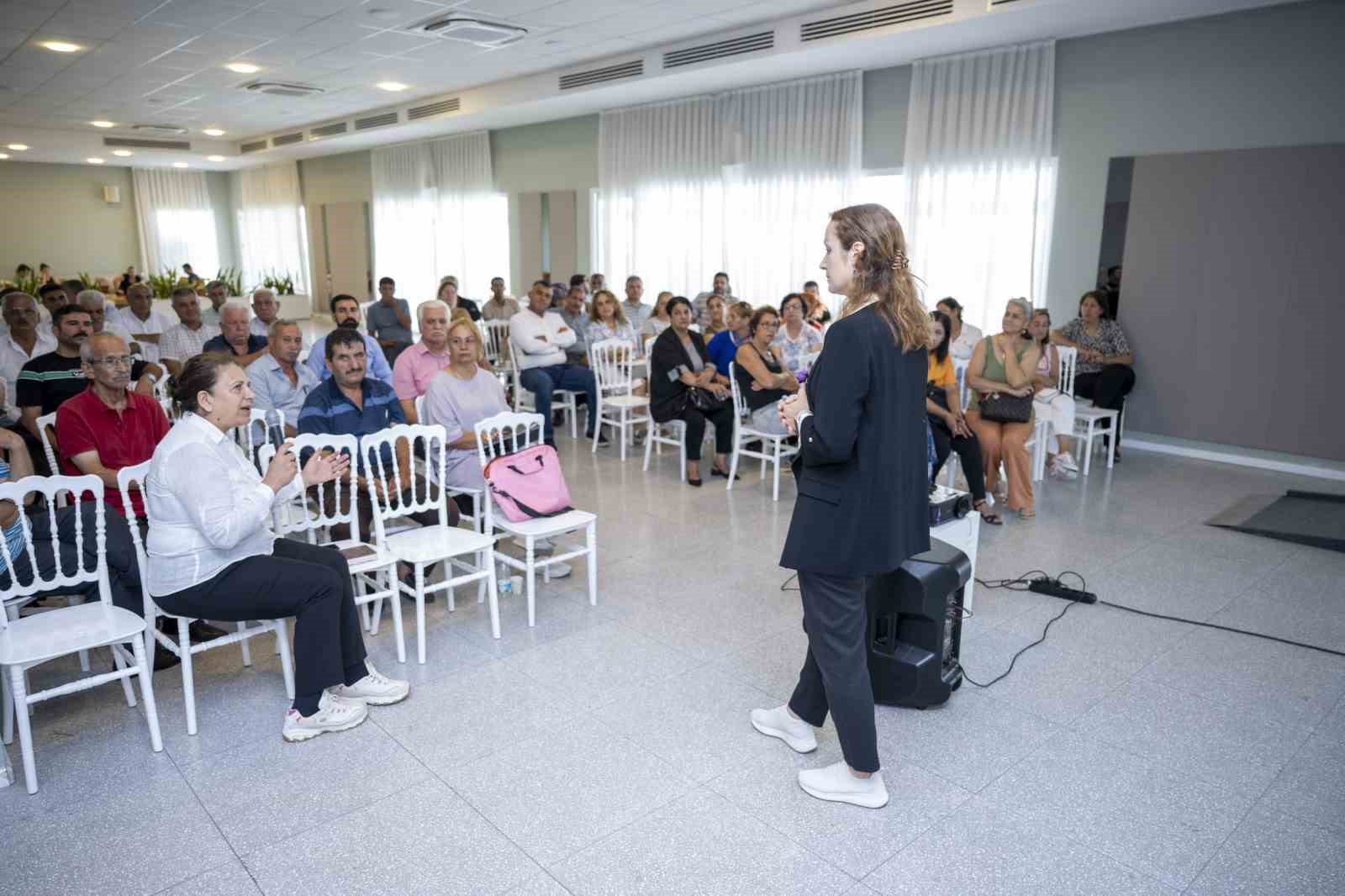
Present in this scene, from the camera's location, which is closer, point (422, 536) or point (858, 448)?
point (858, 448)

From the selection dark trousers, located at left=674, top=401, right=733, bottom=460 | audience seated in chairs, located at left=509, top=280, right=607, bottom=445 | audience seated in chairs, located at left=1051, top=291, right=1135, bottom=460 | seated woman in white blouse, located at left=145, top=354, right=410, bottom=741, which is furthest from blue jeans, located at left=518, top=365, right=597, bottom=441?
seated woman in white blouse, located at left=145, top=354, right=410, bottom=741

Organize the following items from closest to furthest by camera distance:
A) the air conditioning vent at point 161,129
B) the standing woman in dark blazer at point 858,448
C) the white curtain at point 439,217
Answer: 1. the standing woman in dark blazer at point 858,448
2. the white curtain at point 439,217
3. the air conditioning vent at point 161,129

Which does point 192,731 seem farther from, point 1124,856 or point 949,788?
point 1124,856

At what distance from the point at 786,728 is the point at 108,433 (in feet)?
9.71

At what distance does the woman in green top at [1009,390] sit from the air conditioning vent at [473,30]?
196 inches

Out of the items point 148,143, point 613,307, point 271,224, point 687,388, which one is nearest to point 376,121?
point 148,143

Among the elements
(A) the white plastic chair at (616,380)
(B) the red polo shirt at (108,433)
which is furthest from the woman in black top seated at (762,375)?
(B) the red polo shirt at (108,433)

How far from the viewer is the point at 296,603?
280 centimetres

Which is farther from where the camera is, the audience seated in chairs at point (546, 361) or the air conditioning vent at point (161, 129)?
the air conditioning vent at point (161, 129)

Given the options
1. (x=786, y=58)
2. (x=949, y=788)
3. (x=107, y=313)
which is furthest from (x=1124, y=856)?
(x=107, y=313)

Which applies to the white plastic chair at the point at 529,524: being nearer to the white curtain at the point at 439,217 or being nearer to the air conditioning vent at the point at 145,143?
the white curtain at the point at 439,217

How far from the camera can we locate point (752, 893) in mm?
2158

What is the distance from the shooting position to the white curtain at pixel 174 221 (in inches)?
732

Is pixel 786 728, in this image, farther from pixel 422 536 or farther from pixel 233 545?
pixel 233 545
